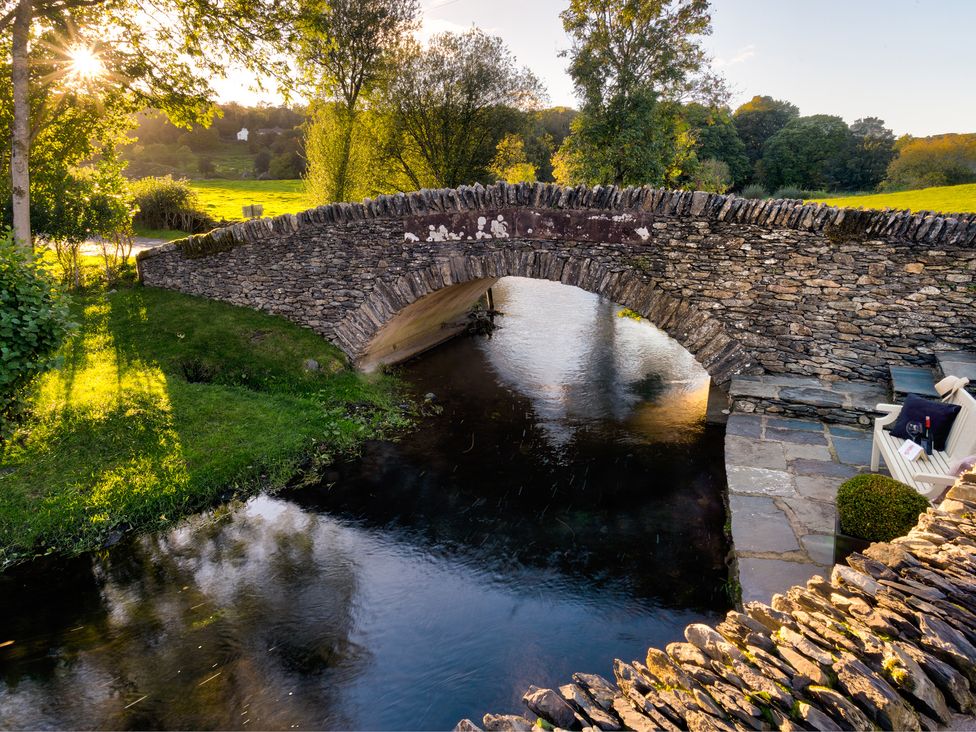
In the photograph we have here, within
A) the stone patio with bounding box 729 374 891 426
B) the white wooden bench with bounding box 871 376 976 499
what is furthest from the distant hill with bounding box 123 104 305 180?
the white wooden bench with bounding box 871 376 976 499

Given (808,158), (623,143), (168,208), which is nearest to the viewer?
(623,143)

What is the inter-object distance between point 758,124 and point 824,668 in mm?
68450

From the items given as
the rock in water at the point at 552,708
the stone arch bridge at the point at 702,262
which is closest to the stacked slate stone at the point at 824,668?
the rock in water at the point at 552,708

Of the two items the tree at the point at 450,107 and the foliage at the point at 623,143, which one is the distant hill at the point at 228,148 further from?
the foliage at the point at 623,143

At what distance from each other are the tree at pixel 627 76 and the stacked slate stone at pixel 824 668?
18302 mm

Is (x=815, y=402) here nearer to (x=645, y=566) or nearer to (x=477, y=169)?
(x=645, y=566)

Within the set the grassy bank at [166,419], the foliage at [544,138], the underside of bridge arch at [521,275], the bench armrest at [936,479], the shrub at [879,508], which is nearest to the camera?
the shrub at [879,508]

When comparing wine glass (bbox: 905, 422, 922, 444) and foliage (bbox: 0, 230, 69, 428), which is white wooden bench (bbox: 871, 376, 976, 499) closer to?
wine glass (bbox: 905, 422, 922, 444)

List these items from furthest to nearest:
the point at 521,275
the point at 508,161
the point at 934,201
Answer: the point at 508,161, the point at 934,201, the point at 521,275

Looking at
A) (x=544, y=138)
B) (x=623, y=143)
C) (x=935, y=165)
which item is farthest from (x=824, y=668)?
(x=935, y=165)

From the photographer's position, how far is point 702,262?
33.2 feet

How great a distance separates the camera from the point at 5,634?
22.6ft

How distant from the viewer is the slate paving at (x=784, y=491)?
6.43 m

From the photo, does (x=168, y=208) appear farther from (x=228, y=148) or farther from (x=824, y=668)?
(x=228, y=148)
